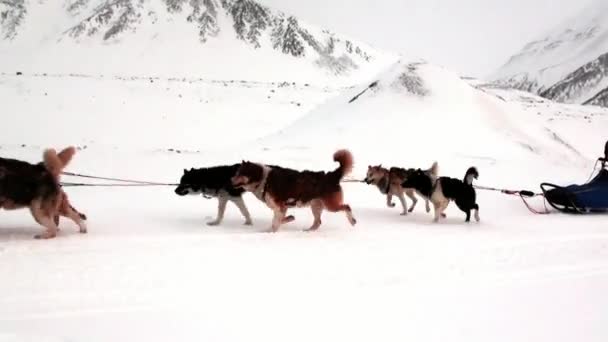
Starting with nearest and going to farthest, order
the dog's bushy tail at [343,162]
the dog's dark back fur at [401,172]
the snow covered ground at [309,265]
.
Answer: the snow covered ground at [309,265] < the dog's bushy tail at [343,162] < the dog's dark back fur at [401,172]

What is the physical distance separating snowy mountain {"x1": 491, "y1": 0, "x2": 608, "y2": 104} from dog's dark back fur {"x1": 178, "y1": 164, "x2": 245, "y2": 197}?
84589 mm

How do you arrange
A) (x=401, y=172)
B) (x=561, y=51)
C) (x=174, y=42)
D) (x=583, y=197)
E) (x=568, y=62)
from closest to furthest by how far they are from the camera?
1. (x=583, y=197)
2. (x=401, y=172)
3. (x=174, y=42)
4. (x=568, y=62)
5. (x=561, y=51)

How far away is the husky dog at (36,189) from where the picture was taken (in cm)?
541

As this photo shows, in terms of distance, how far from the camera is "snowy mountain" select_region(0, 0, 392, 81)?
44812 millimetres

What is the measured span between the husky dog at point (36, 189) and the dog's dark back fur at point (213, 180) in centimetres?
194

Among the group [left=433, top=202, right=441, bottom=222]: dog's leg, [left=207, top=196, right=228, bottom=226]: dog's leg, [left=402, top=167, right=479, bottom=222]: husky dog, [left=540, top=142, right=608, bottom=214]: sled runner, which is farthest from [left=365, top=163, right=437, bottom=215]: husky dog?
[left=207, top=196, right=228, bottom=226]: dog's leg

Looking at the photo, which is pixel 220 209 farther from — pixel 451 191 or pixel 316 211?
pixel 451 191

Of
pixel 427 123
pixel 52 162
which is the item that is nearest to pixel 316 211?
pixel 52 162

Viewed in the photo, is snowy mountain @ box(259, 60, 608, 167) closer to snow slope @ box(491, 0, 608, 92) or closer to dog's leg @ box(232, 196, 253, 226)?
dog's leg @ box(232, 196, 253, 226)

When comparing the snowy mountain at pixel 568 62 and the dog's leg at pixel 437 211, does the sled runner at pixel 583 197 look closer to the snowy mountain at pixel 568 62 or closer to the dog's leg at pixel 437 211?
the dog's leg at pixel 437 211

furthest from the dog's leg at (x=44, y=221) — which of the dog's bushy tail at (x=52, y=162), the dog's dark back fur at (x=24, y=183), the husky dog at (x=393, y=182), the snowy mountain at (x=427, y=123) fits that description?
the snowy mountain at (x=427, y=123)

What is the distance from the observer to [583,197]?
8203 mm

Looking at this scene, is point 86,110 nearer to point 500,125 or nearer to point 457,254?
point 500,125

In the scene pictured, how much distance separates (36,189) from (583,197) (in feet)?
27.5
